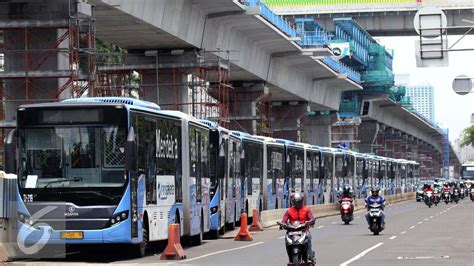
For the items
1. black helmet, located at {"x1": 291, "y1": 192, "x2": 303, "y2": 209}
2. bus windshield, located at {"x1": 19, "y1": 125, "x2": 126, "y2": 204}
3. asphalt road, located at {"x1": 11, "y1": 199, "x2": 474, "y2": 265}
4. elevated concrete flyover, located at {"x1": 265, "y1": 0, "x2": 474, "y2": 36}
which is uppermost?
elevated concrete flyover, located at {"x1": 265, "y1": 0, "x2": 474, "y2": 36}

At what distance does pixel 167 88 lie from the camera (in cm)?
4809

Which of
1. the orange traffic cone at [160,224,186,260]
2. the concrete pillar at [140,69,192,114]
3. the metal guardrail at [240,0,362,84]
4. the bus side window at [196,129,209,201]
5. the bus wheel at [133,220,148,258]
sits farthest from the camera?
the concrete pillar at [140,69,192,114]

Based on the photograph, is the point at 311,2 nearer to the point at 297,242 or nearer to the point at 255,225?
the point at 255,225

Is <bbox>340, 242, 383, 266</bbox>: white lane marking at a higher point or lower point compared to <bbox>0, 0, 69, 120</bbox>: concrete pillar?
lower

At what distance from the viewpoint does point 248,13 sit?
44844mm

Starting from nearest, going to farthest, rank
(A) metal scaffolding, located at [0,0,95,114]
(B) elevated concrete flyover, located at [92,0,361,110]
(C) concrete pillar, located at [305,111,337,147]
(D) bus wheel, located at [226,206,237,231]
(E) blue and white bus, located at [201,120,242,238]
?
(E) blue and white bus, located at [201,120,242,238]
(A) metal scaffolding, located at [0,0,95,114]
(D) bus wheel, located at [226,206,237,231]
(B) elevated concrete flyover, located at [92,0,361,110]
(C) concrete pillar, located at [305,111,337,147]

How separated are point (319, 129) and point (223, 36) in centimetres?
4220

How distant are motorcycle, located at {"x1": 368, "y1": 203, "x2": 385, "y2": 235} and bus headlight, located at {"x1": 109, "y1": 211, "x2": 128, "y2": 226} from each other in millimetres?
13519

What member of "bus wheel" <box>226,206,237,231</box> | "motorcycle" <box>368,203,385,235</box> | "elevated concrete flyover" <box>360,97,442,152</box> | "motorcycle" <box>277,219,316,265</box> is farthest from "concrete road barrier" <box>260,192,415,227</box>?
"motorcycle" <box>277,219,316,265</box>

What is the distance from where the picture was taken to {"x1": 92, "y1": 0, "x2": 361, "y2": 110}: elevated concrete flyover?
36.7m

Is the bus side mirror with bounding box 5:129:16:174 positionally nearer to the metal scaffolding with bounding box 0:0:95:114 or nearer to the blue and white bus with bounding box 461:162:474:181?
the metal scaffolding with bounding box 0:0:95:114

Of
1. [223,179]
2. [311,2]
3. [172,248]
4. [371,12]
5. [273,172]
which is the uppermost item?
[311,2]

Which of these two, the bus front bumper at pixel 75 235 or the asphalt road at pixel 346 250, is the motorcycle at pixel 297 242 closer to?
the asphalt road at pixel 346 250

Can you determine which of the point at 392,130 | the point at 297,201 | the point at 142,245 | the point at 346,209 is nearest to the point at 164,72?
the point at 346,209
